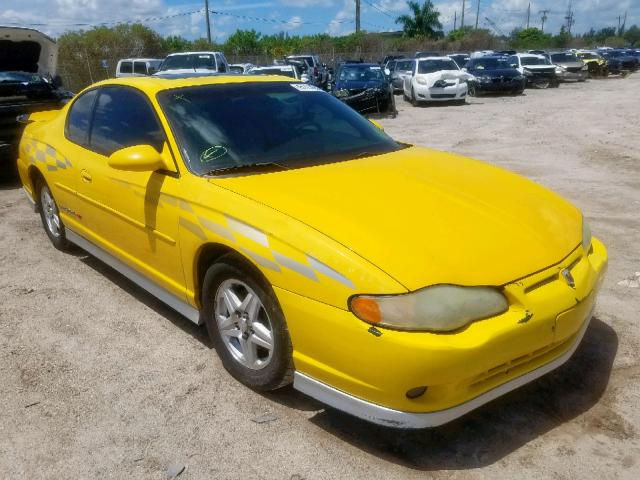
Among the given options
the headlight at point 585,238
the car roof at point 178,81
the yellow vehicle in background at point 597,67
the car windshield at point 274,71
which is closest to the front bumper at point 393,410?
the headlight at point 585,238

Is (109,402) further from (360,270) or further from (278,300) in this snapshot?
(360,270)

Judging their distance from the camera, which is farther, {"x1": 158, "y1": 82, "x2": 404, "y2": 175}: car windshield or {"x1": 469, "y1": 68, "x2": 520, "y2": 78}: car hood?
{"x1": 469, "y1": 68, "x2": 520, "y2": 78}: car hood

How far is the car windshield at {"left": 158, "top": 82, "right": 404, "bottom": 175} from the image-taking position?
3.20m

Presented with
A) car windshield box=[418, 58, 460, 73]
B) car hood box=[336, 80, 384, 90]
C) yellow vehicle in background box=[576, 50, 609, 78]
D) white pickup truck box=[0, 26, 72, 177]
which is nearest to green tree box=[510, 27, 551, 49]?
yellow vehicle in background box=[576, 50, 609, 78]

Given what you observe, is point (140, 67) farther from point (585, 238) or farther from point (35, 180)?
point (585, 238)

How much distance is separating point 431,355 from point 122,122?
2.63m

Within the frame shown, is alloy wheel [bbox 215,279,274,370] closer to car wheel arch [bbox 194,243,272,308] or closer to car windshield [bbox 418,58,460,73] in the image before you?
car wheel arch [bbox 194,243,272,308]

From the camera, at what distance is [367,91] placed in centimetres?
1590

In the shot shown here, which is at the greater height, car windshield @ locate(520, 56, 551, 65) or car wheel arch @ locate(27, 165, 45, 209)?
car windshield @ locate(520, 56, 551, 65)

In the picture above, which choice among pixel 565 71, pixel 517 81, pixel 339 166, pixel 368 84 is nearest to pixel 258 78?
pixel 339 166

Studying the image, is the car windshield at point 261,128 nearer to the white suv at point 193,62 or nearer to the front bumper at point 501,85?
the white suv at point 193,62

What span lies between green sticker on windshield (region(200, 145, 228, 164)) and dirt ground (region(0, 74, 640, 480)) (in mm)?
1134

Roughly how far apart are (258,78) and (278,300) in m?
1.93

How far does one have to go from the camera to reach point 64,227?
486 centimetres
